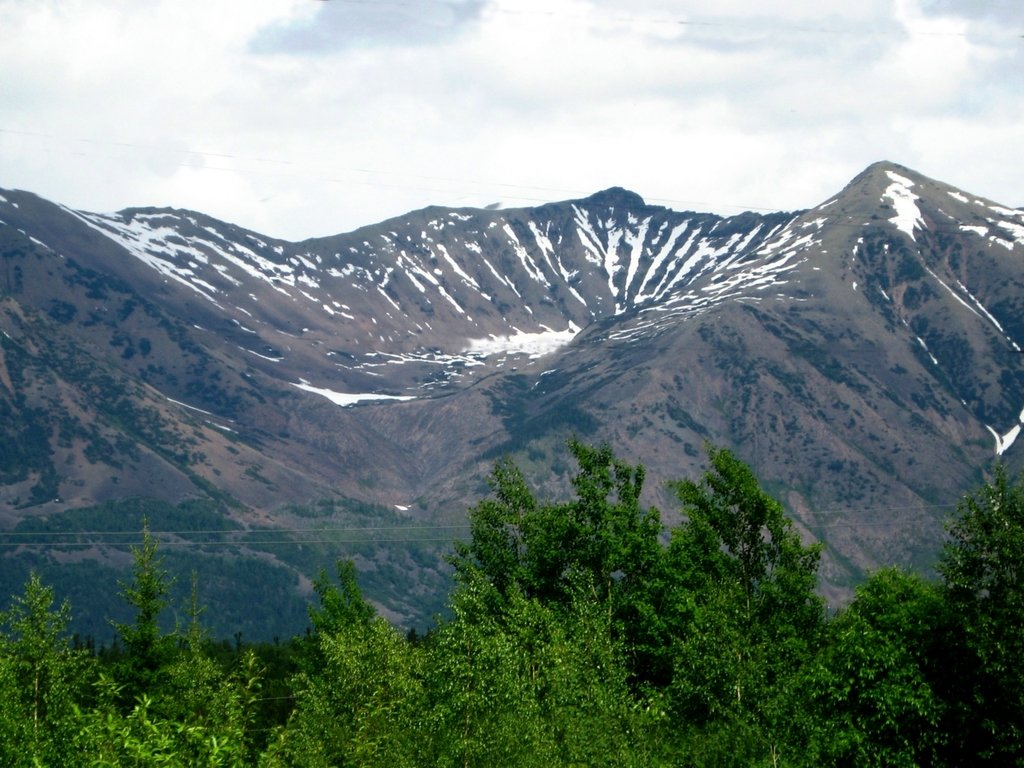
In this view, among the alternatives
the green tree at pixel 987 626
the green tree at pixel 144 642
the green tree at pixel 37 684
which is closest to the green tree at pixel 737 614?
the green tree at pixel 987 626

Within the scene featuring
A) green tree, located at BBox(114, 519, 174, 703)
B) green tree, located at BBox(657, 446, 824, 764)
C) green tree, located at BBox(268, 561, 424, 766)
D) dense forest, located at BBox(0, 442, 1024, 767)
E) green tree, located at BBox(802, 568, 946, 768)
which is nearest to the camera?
dense forest, located at BBox(0, 442, 1024, 767)

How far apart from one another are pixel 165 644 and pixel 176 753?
43556mm

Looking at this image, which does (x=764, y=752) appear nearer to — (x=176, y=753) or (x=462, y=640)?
(x=462, y=640)

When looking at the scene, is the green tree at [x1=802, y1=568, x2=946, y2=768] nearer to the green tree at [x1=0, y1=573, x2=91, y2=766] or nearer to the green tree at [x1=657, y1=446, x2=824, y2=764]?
the green tree at [x1=657, y1=446, x2=824, y2=764]

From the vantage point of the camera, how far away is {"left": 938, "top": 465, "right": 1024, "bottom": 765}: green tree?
58.5 metres

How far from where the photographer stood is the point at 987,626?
59.6 m

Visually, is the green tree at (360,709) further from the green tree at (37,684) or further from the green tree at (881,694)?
the green tree at (881,694)

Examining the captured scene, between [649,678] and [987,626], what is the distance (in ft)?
94.2

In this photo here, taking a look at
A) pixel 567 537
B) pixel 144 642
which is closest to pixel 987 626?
pixel 567 537

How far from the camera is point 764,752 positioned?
5950 cm

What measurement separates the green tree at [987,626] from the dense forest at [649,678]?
99mm

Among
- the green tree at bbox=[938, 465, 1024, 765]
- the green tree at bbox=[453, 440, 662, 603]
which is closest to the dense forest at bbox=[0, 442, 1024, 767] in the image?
Result: the green tree at bbox=[938, 465, 1024, 765]

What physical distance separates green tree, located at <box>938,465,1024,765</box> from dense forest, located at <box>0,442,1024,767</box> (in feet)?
0.32

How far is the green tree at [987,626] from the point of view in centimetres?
5850
